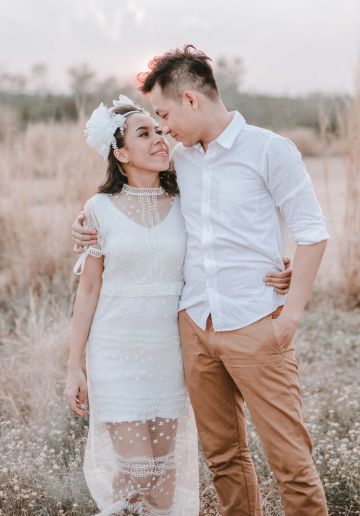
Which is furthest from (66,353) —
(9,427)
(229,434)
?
(229,434)

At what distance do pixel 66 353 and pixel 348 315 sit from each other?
97.4 inches

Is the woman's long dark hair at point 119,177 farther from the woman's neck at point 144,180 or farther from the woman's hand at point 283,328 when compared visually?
the woman's hand at point 283,328

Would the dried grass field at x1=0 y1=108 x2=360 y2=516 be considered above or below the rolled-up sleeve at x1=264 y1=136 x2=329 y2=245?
below

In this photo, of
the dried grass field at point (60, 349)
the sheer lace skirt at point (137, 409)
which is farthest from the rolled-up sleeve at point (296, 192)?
the dried grass field at point (60, 349)

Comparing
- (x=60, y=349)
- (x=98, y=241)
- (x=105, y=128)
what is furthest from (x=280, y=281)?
(x=60, y=349)

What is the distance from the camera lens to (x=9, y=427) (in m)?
3.99

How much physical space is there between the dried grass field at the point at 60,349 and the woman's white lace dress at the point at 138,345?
441 millimetres

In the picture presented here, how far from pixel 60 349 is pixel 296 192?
2547 millimetres

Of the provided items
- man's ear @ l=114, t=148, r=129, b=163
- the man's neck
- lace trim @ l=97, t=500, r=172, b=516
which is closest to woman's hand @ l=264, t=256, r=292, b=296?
the man's neck

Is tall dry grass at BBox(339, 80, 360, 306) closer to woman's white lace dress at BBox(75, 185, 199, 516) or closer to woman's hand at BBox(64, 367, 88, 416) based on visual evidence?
woman's white lace dress at BBox(75, 185, 199, 516)

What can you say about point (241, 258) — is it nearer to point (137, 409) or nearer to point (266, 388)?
point (266, 388)

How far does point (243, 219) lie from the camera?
2525 mm

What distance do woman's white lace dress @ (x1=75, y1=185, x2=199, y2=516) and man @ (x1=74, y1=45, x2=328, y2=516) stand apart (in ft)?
0.31

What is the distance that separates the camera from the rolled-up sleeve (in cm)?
242
